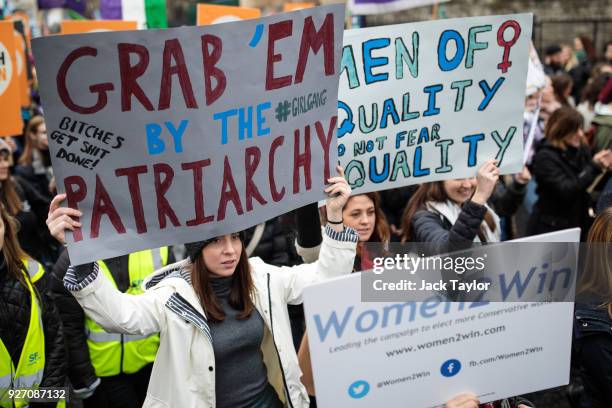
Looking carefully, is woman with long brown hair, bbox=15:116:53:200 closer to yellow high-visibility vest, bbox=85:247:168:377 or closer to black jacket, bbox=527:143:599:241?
yellow high-visibility vest, bbox=85:247:168:377

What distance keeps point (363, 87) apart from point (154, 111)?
54.5 inches

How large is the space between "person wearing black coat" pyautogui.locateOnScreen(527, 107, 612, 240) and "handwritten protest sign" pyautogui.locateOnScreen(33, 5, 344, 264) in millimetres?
3347

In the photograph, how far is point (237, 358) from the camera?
2896mm

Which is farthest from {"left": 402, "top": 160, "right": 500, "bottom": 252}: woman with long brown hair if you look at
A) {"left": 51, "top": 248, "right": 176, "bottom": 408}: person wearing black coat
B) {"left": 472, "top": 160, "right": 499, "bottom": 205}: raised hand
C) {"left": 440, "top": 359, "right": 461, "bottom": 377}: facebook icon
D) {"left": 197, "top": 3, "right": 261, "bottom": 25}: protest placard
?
{"left": 197, "top": 3, "right": 261, "bottom": 25}: protest placard

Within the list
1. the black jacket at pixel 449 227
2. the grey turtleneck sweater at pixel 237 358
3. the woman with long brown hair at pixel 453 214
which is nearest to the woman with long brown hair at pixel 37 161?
the woman with long brown hair at pixel 453 214

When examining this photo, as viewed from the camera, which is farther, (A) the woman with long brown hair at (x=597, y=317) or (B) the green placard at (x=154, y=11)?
(B) the green placard at (x=154, y=11)

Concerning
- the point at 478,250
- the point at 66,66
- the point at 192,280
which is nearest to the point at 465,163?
the point at 478,250

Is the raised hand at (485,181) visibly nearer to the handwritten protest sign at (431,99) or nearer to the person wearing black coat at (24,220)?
the handwritten protest sign at (431,99)

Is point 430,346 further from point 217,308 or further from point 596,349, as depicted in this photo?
point 217,308

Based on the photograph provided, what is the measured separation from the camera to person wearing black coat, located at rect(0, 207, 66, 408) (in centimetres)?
310

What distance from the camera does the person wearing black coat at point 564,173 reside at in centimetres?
577

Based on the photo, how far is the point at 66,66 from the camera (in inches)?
91.3

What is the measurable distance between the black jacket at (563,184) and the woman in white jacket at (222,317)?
325 cm

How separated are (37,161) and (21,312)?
3789 millimetres
